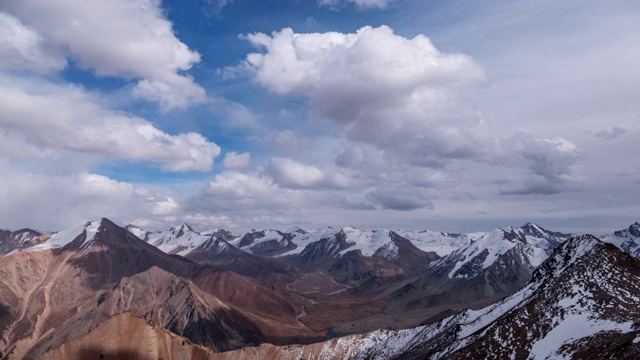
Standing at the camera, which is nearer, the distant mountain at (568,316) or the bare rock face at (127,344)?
the distant mountain at (568,316)

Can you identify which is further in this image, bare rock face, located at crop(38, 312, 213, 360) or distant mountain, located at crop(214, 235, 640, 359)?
bare rock face, located at crop(38, 312, 213, 360)

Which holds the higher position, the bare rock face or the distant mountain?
the distant mountain

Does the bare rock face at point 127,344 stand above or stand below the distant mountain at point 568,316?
below

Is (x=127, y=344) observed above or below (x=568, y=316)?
below

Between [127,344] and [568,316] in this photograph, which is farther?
[127,344]
